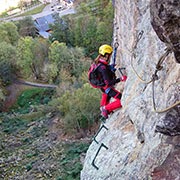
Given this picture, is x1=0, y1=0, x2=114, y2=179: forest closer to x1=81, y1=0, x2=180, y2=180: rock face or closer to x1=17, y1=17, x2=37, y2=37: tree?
x1=17, y1=17, x2=37, y2=37: tree

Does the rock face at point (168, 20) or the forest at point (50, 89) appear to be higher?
the rock face at point (168, 20)

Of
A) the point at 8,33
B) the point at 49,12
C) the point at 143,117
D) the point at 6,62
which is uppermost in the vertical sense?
the point at 143,117

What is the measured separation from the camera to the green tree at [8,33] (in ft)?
141

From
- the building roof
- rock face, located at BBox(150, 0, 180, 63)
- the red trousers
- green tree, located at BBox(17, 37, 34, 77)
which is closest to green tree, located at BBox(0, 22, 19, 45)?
green tree, located at BBox(17, 37, 34, 77)

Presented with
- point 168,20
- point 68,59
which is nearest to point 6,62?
point 68,59

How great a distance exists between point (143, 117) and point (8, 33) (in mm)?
39255

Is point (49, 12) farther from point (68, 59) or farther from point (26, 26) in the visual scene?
point (68, 59)

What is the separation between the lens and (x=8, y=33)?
44.5 m

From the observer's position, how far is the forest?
28078 mm

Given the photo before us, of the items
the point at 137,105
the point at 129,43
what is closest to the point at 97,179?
the point at 137,105

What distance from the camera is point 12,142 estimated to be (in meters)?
30.2

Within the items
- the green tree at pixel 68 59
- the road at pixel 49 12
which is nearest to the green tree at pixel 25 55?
the green tree at pixel 68 59

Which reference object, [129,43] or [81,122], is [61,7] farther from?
[129,43]

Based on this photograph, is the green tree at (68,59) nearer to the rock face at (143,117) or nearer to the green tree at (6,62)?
the green tree at (6,62)
